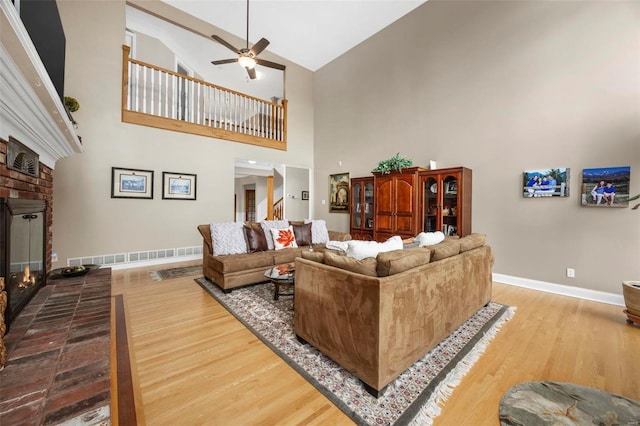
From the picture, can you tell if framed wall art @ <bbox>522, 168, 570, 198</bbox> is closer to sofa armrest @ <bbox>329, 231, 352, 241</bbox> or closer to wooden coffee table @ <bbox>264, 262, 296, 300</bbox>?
sofa armrest @ <bbox>329, 231, 352, 241</bbox>

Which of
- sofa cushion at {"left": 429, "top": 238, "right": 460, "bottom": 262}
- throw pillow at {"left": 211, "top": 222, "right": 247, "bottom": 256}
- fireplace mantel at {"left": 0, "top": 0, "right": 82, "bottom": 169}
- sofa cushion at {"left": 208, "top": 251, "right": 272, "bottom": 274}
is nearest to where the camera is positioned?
fireplace mantel at {"left": 0, "top": 0, "right": 82, "bottom": 169}

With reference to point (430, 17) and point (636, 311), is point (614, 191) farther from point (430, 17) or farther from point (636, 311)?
point (430, 17)

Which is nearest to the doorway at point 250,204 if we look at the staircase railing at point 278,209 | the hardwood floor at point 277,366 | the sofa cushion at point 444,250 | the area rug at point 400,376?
Result: the staircase railing at point 278,209

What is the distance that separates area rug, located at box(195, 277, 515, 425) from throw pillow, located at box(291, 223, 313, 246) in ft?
5.45

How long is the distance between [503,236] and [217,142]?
18.2ft

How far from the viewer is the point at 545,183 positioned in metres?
3.38

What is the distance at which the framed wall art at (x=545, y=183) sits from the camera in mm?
3254

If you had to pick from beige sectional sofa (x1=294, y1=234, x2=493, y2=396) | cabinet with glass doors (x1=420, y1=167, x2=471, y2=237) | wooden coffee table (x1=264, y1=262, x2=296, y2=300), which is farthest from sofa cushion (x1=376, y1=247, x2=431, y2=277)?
cabinet with glass doors (x1=420, y1=167, x2=471, y2=237)

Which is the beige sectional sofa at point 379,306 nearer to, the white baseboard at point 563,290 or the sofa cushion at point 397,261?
the sofa cushion at point 397,261

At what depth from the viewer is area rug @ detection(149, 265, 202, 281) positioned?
12.7 ft

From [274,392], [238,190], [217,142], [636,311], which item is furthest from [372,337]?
[238,190]

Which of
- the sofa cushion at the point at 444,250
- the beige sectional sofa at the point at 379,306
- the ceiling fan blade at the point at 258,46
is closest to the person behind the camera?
the beige sectional sofa at the point at 379,306

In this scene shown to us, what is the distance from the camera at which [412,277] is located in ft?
5.44

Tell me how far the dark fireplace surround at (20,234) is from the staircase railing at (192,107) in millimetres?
2298
